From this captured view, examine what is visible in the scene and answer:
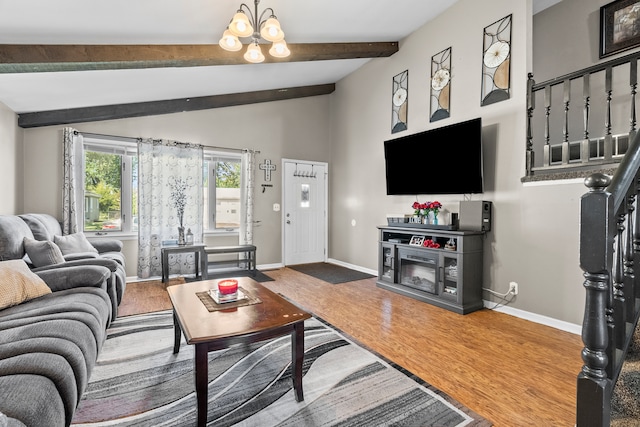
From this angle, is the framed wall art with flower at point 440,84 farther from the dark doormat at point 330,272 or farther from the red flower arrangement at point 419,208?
the dark doormat at point 330,272

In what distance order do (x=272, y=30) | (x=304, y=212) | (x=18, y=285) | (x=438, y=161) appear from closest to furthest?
(x=18, y=285), (x=272, y=30), (x=438, y=161), (x=304, y=212)

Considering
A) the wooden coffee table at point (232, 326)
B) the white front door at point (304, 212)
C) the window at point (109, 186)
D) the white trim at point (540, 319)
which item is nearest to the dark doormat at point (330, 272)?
the white front door at point (304, 212)

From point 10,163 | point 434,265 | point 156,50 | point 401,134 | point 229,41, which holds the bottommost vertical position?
point 434,265

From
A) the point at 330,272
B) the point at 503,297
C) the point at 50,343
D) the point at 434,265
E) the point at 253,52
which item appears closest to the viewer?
the point at 50,343

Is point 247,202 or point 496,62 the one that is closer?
point 496,62

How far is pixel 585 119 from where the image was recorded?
275 centimetres

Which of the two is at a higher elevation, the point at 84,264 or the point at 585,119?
the point at 585,119

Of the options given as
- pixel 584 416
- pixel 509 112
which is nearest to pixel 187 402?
pixel 584 416

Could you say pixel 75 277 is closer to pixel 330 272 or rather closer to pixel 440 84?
pixel 330 272

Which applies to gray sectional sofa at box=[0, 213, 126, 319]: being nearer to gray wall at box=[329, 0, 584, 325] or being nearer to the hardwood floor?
the hardwood floor

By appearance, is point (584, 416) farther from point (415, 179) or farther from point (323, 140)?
point (323, 140)

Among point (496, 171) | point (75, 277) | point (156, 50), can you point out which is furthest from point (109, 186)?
point (496, 171)

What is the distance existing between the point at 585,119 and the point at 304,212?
4.37 meters

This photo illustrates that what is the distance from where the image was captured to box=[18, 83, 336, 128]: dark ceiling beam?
12.8 feet
